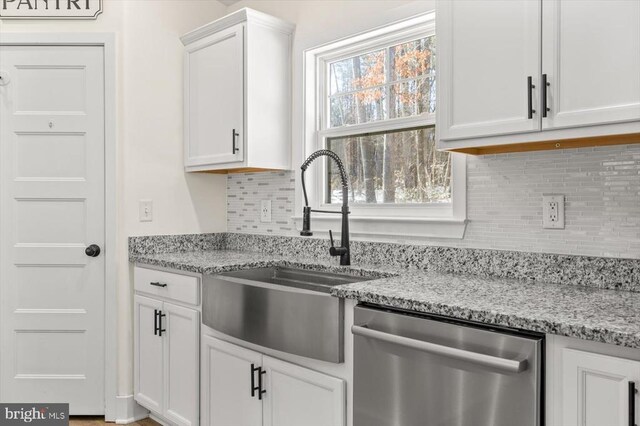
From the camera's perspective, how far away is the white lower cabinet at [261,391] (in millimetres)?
1784

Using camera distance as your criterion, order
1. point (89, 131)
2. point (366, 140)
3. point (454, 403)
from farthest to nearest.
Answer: point (89, 131) < point (366, 140) < point (454, 403)

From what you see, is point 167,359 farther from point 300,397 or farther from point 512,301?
point 512,301

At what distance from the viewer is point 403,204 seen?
8.11 feet

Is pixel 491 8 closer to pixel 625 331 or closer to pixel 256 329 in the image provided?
pixel 625 331

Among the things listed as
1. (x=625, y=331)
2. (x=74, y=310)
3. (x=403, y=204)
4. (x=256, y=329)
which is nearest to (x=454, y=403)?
(x=625, y=331)

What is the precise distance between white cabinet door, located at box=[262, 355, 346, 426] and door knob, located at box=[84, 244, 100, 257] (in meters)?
1.34

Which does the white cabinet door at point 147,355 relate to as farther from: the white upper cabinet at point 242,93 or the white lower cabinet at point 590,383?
the white lower cabinet at point 590,383

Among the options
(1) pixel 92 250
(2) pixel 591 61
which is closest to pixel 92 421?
(1) pixel 92 250

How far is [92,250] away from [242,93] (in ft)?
3.88

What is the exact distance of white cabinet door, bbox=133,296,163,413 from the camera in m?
2.64

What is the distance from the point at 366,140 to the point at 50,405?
225 cm

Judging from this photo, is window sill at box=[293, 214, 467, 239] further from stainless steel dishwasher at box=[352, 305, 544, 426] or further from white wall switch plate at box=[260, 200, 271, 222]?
stainless steel dishwasher at box=[352, 305, 544, 426]

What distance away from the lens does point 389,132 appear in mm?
2553

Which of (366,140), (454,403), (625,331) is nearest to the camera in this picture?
(625,331)
